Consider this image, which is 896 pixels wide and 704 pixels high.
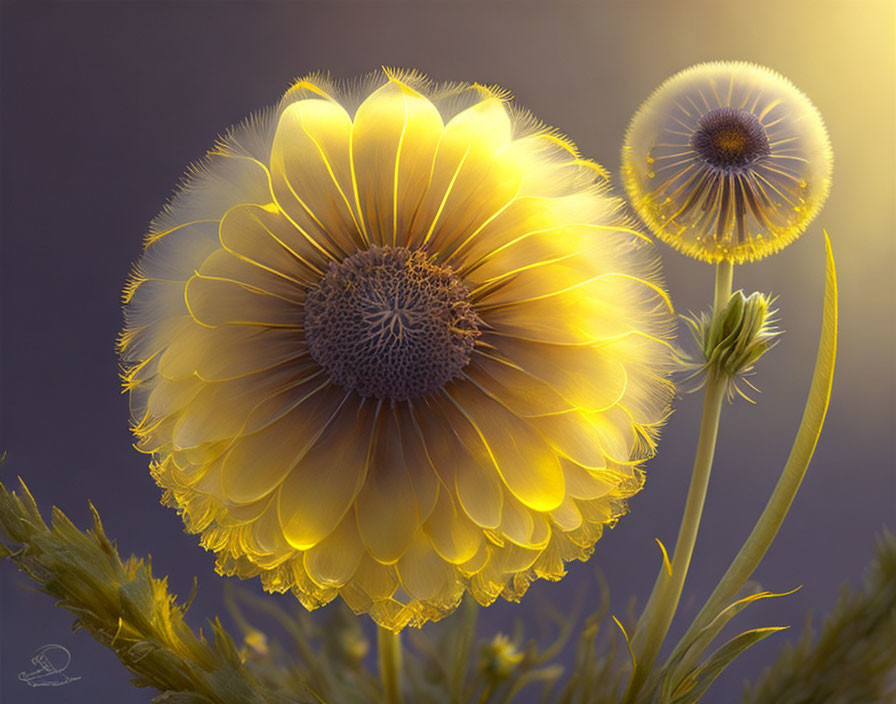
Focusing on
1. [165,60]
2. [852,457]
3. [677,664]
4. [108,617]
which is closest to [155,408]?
[108,617]

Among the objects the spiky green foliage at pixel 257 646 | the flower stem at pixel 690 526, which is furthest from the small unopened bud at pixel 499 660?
the flower stem at pixel 690 526

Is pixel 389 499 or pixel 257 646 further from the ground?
pixel 389 499

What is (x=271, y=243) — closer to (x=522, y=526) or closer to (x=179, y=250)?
(x=179, y=250)

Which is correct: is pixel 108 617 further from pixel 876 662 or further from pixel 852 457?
pixel 852 457

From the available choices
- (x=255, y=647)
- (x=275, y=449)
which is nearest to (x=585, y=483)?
(x=275, y=449)

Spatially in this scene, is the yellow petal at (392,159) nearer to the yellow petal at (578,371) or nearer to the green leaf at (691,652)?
the yellow petal at (578,371)

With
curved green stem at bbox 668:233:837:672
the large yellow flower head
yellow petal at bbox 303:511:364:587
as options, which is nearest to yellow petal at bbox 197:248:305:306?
the large yellow flower head

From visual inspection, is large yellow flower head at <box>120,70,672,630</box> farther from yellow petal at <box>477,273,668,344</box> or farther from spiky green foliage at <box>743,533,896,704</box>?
spiky green foliage at <box>743,533,896,704</box>
